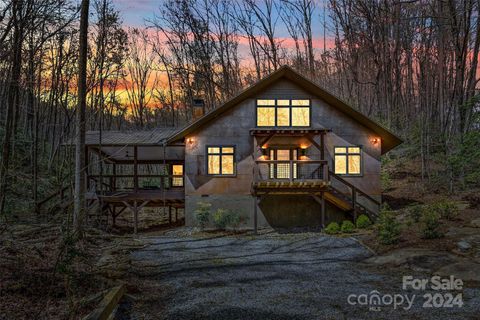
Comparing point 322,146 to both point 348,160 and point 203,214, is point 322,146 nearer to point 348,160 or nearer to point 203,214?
point 348,160

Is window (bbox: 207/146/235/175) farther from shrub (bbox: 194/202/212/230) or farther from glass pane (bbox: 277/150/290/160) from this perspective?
glass pane (bbox: 277/150/290/160)

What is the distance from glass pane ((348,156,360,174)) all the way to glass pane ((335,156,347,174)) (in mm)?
245

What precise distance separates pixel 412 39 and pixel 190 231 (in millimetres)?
26394

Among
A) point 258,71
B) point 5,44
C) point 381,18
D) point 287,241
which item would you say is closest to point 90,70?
point 258,71

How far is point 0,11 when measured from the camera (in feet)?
52.5

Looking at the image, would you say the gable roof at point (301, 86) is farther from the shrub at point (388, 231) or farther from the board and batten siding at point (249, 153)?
the shrub at point (388, 231)

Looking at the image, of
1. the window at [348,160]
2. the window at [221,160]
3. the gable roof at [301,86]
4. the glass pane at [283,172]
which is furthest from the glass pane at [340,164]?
the window at [221,160]

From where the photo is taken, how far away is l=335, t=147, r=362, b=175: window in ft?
67.5

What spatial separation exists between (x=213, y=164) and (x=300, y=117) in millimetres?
5021

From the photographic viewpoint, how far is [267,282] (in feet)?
29.9

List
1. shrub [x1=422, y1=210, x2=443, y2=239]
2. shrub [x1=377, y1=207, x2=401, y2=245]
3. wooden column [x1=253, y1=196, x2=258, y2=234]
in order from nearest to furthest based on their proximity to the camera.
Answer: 1. shrub [x1=422, y1=210, x2=443, y2=239]
2. shrub [x1=377, y1=207, x2=401, y2=245]
3. wooden column [x1=253, y1=196, x2=258, y2=234]

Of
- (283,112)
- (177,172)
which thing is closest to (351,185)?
(283,112)

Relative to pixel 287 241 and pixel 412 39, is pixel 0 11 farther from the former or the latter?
pixel 412 39

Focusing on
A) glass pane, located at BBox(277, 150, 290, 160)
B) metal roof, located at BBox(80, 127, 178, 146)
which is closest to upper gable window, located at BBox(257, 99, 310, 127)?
glass pane, located at BBox(277, 150, 290, 160)
